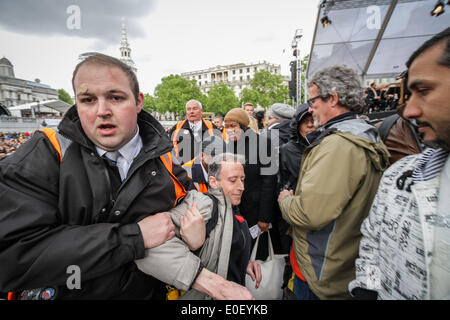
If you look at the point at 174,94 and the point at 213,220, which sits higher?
the point at 174,94

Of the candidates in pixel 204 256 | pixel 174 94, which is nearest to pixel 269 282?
pixel 204 256

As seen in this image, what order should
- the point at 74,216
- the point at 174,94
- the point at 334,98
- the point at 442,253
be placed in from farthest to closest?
1. the point at 174,94
2. the point at 334,98
3. the point at 74,216
4. the point at 442,253

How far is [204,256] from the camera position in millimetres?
1332

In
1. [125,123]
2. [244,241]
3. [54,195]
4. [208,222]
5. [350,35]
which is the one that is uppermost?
[350,35]

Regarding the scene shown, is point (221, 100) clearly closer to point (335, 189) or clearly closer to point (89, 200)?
point (335, 189)

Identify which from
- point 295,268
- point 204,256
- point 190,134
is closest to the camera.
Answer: point 204,256

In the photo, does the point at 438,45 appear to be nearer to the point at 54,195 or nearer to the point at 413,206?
the point at 413,206

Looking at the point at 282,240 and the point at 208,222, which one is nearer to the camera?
the point at 208,222

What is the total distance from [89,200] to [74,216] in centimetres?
10

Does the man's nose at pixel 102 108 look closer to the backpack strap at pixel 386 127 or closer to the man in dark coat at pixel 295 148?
the man in dark coat at pixel 295 148

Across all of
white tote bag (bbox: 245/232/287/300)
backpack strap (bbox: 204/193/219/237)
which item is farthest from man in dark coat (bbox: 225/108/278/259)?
backpack strap (bbox: 204/193/219/237)

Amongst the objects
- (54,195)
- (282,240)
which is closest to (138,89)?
(54,195)

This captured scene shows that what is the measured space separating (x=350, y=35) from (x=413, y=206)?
980cm

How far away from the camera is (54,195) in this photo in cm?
100
